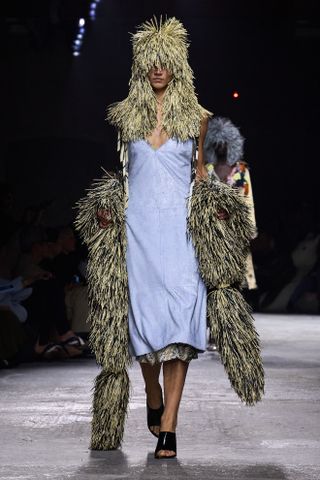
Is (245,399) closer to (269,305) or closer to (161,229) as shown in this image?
(161,229)

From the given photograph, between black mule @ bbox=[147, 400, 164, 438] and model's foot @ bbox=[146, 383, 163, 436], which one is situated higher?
model's foot @ bbox=[146, 383, 163, 436]

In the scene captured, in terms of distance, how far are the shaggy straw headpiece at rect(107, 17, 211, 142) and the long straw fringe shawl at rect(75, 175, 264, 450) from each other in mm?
206

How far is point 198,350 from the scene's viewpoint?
14.3 ft

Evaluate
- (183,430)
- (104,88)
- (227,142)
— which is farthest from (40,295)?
(104,88)

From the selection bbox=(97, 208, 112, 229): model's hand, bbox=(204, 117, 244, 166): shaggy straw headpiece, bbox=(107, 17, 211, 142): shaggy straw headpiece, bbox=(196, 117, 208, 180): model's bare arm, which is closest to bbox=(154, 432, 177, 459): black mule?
bbox=(97, 208, 112, 229): model's hand

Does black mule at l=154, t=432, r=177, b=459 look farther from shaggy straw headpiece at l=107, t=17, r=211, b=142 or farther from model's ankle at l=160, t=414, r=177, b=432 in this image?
shaggy straw headpiece at l=107, t=17, r=211, b=142

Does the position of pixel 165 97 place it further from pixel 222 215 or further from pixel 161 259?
pixel 161 259

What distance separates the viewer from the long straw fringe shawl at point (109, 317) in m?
4.44

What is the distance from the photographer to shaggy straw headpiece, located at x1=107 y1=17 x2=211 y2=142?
4.48 meters

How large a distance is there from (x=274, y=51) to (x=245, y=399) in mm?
13856

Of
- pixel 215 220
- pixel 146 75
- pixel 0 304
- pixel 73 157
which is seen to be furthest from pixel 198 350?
pixel 73 157

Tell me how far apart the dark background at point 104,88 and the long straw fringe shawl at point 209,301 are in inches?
512

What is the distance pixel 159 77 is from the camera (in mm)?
4496

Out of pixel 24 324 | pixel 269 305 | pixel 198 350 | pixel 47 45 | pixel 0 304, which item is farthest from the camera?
pixel 47 45
